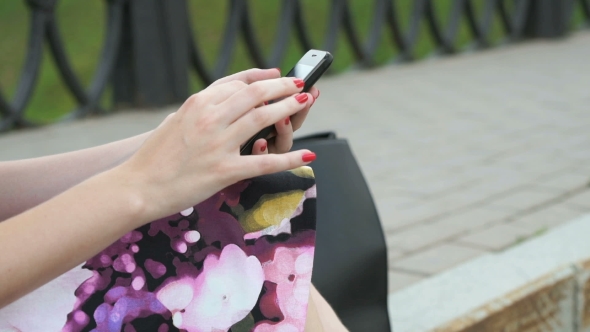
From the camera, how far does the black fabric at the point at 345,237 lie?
5.28ft

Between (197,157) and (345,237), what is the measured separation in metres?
0.69

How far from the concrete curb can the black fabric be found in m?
0.33

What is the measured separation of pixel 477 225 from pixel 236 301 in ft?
6.84

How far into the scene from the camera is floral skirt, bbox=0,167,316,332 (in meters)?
1.00

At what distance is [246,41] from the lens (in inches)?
259

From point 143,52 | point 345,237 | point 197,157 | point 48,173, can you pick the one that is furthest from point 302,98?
point 143,52

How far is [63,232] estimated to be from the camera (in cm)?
95

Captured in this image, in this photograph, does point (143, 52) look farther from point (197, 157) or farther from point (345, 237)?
point (197, 157)

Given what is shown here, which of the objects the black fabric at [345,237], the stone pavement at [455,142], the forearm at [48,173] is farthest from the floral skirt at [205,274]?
the stone pavement at [455,142]

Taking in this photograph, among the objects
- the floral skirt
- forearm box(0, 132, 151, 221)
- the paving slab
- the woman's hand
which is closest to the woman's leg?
the floral skirt

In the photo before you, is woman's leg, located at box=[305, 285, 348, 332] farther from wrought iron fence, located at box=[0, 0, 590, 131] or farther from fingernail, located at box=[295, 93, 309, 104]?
wrought iron fence, located at box=[0, 0, 590, 131]

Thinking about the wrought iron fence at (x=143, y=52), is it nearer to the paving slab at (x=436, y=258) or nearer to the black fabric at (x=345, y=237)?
the paving slab at (x=436, y=258)

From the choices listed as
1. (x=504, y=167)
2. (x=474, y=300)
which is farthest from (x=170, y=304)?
(x=504, y=167)

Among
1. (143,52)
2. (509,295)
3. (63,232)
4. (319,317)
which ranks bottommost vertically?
(143,52)
